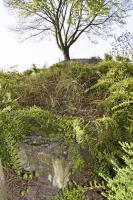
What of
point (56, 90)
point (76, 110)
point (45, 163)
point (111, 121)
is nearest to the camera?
point (45, 163)

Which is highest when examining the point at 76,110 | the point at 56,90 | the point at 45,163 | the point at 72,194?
the point at 56,90

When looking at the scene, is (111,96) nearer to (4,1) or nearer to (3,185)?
(3,185)

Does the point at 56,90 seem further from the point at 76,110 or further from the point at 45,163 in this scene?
the point at 45,163

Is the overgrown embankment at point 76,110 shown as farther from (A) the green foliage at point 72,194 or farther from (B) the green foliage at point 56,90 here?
(A) the green foliage at point 72,194

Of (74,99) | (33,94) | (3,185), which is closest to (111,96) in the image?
(74,99)

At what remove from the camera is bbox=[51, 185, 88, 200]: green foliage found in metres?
3.16

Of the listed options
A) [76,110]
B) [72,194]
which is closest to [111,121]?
[76,110]

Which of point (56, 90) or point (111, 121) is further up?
point (56, 90)

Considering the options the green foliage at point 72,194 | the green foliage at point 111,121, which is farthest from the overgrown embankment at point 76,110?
the green foliage at point 72,194

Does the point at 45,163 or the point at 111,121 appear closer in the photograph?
the point at 45,163

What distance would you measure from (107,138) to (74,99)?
0.92 metres

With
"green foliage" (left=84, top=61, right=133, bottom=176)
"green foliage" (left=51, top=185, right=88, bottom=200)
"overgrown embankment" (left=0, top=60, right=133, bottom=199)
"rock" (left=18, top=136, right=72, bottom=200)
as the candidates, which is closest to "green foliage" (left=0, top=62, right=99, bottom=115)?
"overgrown embankment" (left=0, top=60, right=133, bottom=199)

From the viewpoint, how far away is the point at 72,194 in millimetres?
3184

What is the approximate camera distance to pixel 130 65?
4.80 m
